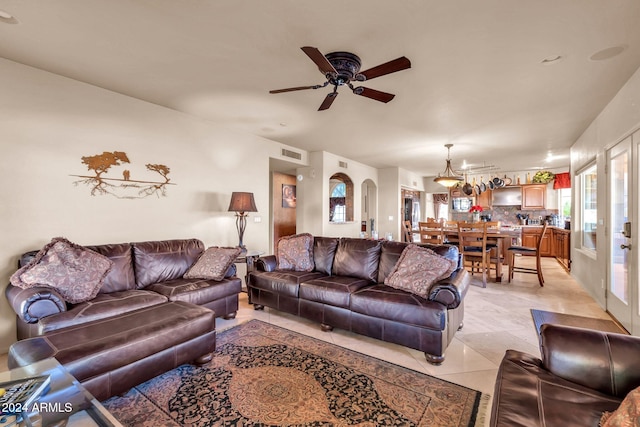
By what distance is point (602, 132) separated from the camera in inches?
150

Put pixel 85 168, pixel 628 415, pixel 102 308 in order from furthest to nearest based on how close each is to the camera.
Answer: pixel 85 168 < pixel 102 308 < pixel 628 415

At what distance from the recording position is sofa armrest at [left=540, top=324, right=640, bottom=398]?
1243mm

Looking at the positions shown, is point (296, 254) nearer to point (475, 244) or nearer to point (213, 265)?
point (213, 265)

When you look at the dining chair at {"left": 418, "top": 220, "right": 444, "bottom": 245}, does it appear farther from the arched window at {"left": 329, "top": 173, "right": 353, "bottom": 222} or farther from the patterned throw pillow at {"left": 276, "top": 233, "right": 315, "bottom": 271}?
the patterned throw pillow at {"left": 276, "top": 233, "right": 315, "bottom": 271}

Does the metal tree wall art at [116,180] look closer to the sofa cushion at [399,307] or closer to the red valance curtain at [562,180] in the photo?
the sofa cushion at [399,307]

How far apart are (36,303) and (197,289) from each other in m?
1.21

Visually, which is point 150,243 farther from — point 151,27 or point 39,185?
point 151,27

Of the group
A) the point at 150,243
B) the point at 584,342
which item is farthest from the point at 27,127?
the point at 584,342

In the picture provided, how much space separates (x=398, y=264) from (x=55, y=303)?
302 centimetres

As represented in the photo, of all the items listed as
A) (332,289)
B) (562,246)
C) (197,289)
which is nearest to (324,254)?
(332,289)

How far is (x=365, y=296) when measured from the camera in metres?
2.79

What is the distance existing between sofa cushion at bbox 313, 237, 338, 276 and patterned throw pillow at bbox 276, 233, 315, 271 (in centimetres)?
7

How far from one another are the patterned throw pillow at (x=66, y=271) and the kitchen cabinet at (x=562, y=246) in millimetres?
8205

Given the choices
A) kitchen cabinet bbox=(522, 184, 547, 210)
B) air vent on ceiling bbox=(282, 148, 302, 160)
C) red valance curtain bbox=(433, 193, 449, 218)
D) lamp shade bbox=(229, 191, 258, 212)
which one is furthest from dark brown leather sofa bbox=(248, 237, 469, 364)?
red valance curtain bbox=(433, 193, 449, 218)
